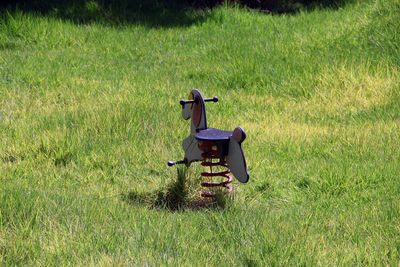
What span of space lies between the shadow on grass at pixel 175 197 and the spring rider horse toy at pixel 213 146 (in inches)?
3.4

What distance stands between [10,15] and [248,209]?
252 inches

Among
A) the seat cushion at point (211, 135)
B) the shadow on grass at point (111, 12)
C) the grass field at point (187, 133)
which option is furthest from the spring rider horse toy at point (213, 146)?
the shadow on grass at point (111, 12)

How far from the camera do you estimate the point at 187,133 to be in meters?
5.11

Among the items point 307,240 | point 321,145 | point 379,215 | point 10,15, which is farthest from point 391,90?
point 10,15

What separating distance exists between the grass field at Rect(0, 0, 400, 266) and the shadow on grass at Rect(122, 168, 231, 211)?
0.7 inches

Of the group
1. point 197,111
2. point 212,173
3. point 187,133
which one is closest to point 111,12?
point 187,133

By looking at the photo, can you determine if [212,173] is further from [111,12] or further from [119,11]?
[119,11]

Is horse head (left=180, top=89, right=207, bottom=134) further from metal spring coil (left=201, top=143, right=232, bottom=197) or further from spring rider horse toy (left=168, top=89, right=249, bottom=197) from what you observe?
metal spring coil (left=201, top=143, right=232, bottom=197)

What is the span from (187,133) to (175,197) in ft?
3.92

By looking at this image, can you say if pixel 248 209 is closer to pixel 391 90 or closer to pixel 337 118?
pixel 337 118

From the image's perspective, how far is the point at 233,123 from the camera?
5.67 m

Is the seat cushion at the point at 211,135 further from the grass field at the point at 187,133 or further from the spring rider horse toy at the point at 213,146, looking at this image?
the grass field at the point at 187,133

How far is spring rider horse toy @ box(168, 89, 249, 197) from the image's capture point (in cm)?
349

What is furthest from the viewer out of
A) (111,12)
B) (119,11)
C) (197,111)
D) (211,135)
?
(119,11)
